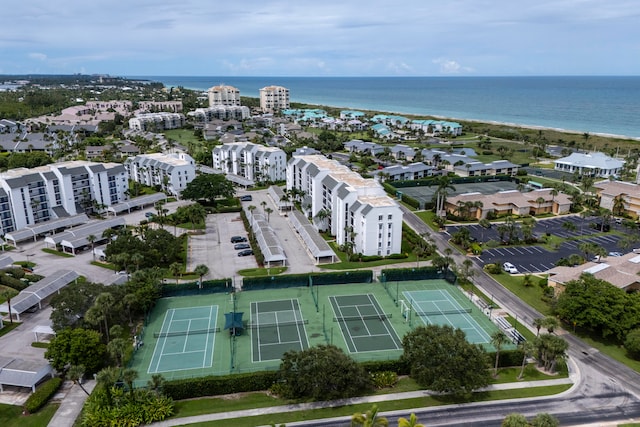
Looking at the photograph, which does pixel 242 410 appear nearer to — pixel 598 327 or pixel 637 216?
pixel 598 327

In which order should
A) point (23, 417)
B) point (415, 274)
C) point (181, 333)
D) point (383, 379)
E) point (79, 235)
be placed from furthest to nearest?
1. point (79, 235)
2. point (415, 274)
3. point (181, 333)
4. point (383, 379)
5. point (23, 417)

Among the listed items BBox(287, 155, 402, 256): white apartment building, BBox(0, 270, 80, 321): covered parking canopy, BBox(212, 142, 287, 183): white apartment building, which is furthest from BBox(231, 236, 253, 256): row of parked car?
BBox(212, 142, 287, 183): white apartment building

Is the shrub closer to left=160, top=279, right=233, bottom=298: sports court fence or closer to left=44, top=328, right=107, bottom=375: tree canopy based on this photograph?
left=160, top=279, right=233, bottom=298: sports court fence

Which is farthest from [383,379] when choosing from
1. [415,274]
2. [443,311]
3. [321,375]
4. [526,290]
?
[526,290]

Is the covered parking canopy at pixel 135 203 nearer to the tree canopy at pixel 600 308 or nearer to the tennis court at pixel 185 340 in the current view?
the tennis court at pixel 185 340

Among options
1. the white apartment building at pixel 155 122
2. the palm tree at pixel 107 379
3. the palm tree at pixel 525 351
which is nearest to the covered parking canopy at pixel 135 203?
the palm tree at pixel 107 379

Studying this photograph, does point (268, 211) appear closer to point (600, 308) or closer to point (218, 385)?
point (218, 385)

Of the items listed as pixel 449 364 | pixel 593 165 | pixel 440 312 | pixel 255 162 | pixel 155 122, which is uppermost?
pixel 155 122
